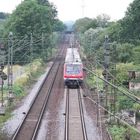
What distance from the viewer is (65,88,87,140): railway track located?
25.4 meters

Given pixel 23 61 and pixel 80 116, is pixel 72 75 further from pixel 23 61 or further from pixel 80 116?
pixel 23 61

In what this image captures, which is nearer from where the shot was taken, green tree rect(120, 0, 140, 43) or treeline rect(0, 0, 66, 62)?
green tree rect(120, 0, 140, 43)

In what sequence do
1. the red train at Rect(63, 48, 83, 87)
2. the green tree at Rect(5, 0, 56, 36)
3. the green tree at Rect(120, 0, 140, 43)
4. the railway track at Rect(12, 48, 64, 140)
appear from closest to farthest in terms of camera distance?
the railway track at Rect(12, 48, 64, 140) → the red train at Rect(63, 48, 83, 87) → the green tree at Rect(120, 0, 140, 43) → the green tree at Rect(5, 0, 56, 36)

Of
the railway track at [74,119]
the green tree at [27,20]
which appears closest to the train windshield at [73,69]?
the railway track at [74,119]

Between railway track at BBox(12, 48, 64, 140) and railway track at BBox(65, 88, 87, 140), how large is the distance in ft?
5.87

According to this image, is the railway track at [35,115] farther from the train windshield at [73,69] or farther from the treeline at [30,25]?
the treeline at [30,25]

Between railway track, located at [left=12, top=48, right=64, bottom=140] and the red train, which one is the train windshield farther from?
railway track, located at [left=12, top=48, right=64, bottom=140]

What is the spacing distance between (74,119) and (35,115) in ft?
9.84

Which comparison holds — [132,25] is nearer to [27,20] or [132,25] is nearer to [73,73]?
[27,20]

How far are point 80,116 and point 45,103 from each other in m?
5.57

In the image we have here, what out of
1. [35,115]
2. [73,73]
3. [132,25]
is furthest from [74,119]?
[132,25]

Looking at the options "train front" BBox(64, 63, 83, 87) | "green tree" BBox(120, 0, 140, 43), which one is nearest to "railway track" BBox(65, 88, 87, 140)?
"train front" BBox(64, 63, 83, 87)

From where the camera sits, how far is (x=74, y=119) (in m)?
29.8

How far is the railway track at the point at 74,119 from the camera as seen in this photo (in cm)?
2544
